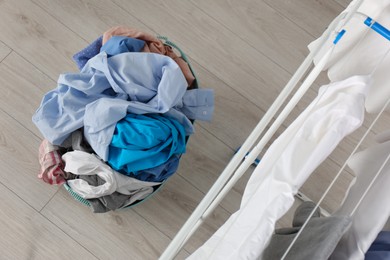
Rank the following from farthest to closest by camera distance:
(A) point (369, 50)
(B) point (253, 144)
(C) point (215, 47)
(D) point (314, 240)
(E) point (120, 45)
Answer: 1. (C) point (215, 47)
2. (E) point (120, 45)
3. (A) point (369, 50)
4. (B) point (253, 144)
5. (D) point (314, 240)

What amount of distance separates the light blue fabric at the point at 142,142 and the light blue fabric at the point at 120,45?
0.62 ft

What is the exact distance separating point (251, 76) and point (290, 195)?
905 mm

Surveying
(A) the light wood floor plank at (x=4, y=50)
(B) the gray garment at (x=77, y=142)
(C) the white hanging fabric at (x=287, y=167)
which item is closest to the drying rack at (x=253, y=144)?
(C) the white hanging fabric at (x=287, y=167)

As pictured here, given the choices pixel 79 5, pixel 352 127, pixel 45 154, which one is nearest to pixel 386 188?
pixel 352 127

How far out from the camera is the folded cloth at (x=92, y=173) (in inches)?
42.4

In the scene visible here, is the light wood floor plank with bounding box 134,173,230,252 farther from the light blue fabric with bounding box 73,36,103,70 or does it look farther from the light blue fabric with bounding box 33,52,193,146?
the light blue fabric with bounding box 73,36,103,70

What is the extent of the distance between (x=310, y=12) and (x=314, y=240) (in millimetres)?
1124

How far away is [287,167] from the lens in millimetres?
655

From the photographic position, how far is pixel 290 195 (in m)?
0.62

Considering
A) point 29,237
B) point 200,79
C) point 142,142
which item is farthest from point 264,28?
point 29,237

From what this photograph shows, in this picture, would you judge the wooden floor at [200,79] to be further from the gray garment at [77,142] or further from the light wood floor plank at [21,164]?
the gray garment at [77,142]

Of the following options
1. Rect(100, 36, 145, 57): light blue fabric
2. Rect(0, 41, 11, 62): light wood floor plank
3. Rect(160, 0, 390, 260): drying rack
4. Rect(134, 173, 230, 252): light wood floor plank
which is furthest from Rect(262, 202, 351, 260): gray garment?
Rect(0, 41, 11, 62): light wood floor plank

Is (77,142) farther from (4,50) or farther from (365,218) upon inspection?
(365,218)

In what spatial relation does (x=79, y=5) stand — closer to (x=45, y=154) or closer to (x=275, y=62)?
(x=45, y=154)
